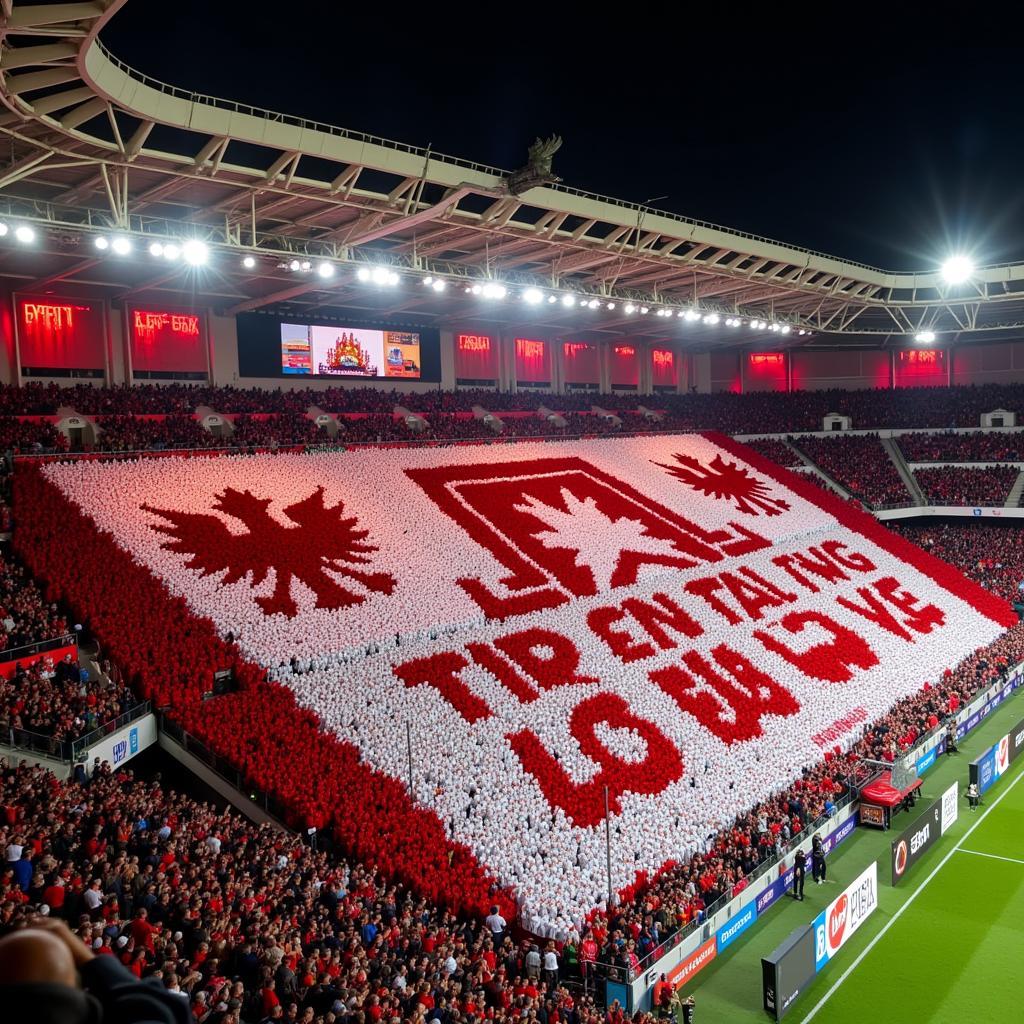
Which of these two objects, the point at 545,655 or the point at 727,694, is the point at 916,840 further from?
the point at 545,655

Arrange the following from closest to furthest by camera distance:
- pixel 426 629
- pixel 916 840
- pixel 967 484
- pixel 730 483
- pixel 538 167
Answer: pixel 916 840
pixel 538 167
pixel 426 629
pixel 730 483
pixel 967 484

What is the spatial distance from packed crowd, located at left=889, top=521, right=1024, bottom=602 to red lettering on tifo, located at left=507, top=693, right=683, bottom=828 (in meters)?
28.9

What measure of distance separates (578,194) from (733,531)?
17207mm

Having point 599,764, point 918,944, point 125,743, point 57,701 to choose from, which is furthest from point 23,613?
point 918,944

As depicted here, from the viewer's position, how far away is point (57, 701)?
18.4 metres

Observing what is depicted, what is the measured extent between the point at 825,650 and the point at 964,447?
30.8 meters

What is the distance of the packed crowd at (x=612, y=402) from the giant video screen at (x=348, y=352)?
1.14m

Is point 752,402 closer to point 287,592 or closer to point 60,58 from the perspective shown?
point 287,592

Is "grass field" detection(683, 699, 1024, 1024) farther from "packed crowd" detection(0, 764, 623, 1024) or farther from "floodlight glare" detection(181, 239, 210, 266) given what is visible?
"floodlight glare" detection(181, 239, 210, 266)

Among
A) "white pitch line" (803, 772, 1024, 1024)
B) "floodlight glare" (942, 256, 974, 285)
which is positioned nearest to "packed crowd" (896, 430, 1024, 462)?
"floodlight glare" (942, 256, 974, 285)

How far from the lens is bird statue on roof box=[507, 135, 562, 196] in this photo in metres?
26.4

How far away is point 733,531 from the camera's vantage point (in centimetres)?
4212

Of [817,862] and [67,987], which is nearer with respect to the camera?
[67,987]

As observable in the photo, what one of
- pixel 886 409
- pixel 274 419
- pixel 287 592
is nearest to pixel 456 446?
pixel 274 419
